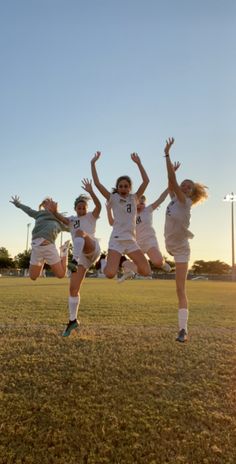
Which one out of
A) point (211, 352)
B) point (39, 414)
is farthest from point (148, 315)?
point (39, 414)

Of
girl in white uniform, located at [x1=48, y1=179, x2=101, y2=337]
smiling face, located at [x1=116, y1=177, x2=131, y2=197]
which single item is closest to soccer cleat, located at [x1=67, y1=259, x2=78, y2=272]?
girl in white uniform, located at [x1=48, y1=179, x2=101, y2=337]

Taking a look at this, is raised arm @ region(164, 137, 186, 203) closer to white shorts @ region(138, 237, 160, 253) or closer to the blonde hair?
the blonde hair

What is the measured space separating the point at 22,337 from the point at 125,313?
7.00m

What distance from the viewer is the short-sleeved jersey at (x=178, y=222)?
714 centimetres

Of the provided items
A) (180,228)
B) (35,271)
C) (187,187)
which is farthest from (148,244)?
(35,271)

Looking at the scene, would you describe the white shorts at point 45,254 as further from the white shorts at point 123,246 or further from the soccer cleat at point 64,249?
the white shorts at point 123,246

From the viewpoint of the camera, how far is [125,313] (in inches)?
703

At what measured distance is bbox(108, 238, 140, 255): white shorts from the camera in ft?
23.7

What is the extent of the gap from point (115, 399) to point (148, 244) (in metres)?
2.81

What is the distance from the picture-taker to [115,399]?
7891 millimetres

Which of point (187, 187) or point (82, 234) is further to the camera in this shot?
point (82, 234)

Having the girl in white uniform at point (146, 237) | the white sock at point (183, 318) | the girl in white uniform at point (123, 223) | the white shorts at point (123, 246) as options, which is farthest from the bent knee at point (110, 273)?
the white sock at point (183, 318)

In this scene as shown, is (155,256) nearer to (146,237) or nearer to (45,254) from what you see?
(146,237)

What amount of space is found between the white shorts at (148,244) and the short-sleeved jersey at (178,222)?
1.17 meters
